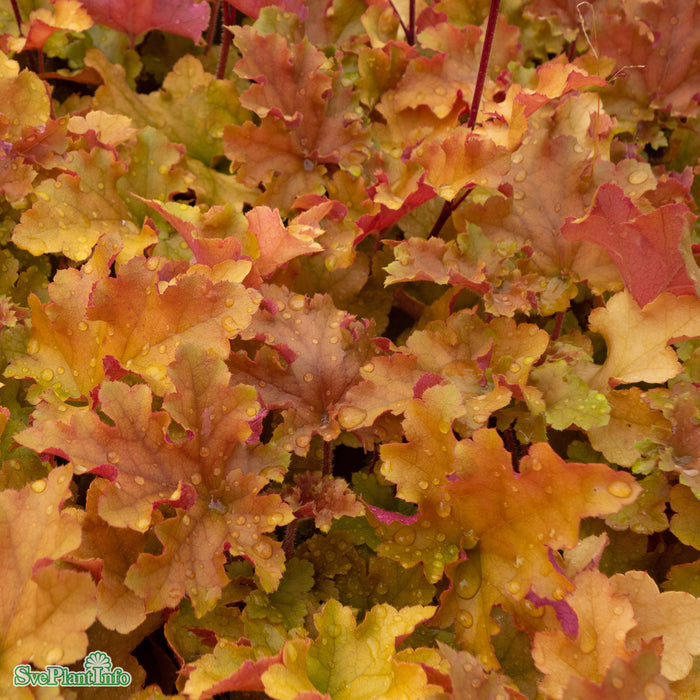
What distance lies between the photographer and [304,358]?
1.38 m

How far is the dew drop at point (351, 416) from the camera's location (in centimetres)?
128

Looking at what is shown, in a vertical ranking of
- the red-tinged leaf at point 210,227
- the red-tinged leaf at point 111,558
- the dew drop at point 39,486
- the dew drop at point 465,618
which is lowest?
the dew drop at point 465,618

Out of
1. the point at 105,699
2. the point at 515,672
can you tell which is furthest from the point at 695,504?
the point at 105,699

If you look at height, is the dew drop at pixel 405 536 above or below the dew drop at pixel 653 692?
below

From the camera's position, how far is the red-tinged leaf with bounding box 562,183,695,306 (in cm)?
131

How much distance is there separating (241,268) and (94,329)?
30 centimetres

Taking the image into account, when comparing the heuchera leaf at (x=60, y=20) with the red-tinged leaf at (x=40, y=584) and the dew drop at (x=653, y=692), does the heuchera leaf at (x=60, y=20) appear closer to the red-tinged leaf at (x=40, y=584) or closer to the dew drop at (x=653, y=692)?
the red-tinged leaf at (x=40, y=584)

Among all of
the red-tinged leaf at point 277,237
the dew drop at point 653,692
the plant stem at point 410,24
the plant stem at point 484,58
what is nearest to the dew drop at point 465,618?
the dew drop at point 653,692

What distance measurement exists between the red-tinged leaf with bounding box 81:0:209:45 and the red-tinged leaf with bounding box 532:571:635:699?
5.33 feet

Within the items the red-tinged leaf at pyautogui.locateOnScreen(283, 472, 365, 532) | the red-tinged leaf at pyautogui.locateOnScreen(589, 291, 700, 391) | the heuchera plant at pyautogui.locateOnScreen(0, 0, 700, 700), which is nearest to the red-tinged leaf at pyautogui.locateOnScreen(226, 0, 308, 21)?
the heuchera plant at pyautogui.locateOnScreen(0, 0, 700, 700)

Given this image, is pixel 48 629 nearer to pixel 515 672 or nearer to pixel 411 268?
pixel 515 672

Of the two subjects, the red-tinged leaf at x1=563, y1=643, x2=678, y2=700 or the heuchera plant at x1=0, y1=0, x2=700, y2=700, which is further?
the heuchera plant at x1=0, y1=0, x2=700, y2=700

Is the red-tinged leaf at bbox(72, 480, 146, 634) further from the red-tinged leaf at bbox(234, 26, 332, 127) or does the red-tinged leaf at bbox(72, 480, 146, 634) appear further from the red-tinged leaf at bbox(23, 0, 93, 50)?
Answer: the red-tinged leaf at bbox(23, 0, 93, 50)

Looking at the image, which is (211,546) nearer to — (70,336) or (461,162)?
(70,336)
